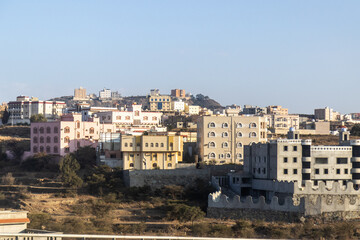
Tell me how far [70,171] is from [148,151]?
676 cm

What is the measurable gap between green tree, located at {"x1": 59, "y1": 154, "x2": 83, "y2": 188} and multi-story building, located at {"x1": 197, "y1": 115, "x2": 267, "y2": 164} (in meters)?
11.8

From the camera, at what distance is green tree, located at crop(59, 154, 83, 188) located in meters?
61.2

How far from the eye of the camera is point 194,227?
168ft

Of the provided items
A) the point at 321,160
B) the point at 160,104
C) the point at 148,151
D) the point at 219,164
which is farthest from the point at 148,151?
the point at 160,104

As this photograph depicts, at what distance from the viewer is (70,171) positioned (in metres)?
62.8

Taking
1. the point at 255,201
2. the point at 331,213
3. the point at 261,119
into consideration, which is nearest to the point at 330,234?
the point at 331,213

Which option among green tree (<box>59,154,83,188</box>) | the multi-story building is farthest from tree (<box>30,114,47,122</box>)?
the multi-story building

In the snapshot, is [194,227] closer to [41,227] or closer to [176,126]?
[41,227]

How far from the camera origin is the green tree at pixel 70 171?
61219 mm

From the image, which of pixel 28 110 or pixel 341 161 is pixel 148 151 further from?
pixel 28 110

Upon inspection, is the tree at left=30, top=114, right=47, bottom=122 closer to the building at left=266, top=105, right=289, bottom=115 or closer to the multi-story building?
the multi-story building

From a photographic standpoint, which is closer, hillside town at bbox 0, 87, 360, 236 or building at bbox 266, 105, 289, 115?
hillside town at bbox 0, 87, 360, 236

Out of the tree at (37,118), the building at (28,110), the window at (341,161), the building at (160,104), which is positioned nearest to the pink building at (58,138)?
the tree at (37,118)

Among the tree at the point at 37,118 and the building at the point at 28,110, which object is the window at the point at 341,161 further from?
the building at the point at 28,110
